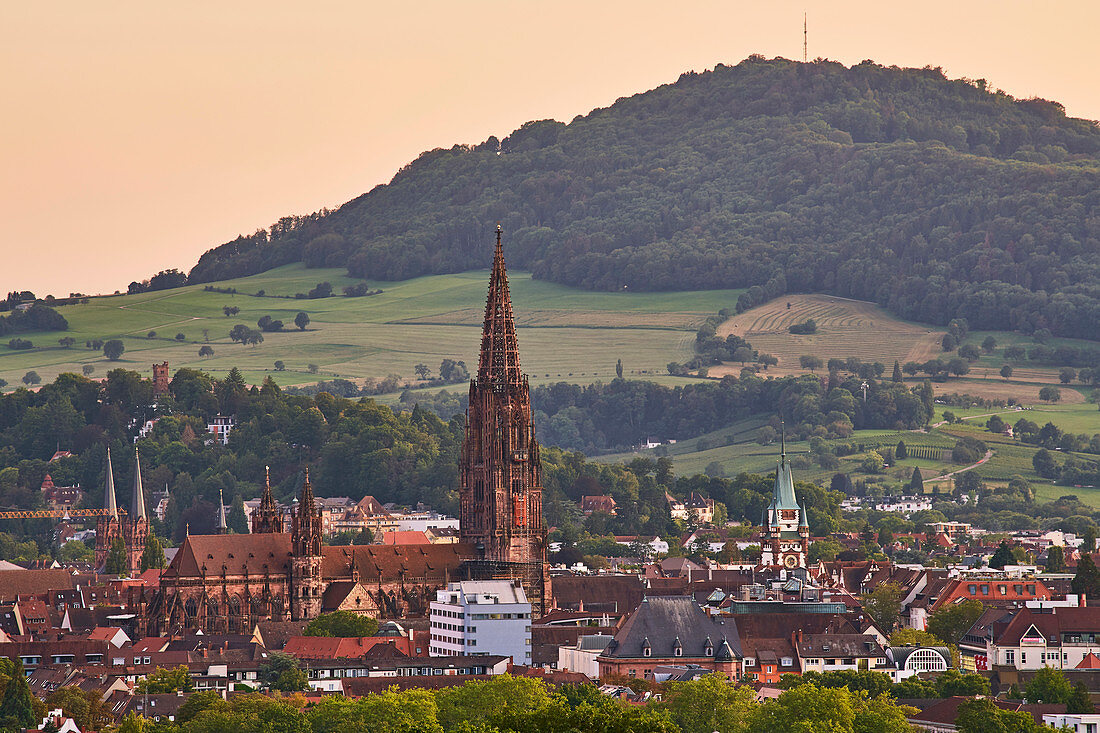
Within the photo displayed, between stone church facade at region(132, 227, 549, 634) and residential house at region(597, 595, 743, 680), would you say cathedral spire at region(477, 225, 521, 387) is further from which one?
residential house at region(597, 595, 743, 680)

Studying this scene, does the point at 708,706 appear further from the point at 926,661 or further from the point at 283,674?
the point at 926,661

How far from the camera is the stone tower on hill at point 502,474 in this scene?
502 ft

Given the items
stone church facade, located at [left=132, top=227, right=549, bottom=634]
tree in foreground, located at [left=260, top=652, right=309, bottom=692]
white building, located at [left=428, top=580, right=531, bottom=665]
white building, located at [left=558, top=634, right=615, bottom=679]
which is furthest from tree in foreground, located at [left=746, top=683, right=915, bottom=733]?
stone church facade, located at [left=132, top=227, right=549, bottom=634]

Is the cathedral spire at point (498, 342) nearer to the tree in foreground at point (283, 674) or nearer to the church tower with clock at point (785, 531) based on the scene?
the church tower with clock at point (785, 531)

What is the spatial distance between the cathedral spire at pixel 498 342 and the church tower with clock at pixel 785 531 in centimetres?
2921

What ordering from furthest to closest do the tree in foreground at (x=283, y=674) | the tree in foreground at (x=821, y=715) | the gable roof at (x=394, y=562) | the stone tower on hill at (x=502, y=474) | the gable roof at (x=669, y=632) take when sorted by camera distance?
the stone tower on hill at (x=502, y=474) < the gable roof at (x=394, y=562) < the gable roof at (x=669, y=632) < the tree in foreground at (x=283, y=674) < the tree in foreground at (x=821, y=715)

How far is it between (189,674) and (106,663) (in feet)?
43.6

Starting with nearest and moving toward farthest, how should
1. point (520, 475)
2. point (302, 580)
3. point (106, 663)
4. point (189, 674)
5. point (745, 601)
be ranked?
point (189, 674), point (106, 663), point (745, 601), point (302, 580), point (520, 475)

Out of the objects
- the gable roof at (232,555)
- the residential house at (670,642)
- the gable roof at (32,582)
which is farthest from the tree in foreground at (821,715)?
the gable roof at (32,582)

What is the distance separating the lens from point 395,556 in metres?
151

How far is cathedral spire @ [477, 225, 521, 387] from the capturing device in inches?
6225

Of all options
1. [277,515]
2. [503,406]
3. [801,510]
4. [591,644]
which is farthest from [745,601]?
[801,510]

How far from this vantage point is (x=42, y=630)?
141m

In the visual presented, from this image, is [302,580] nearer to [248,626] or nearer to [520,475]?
[248,626]
